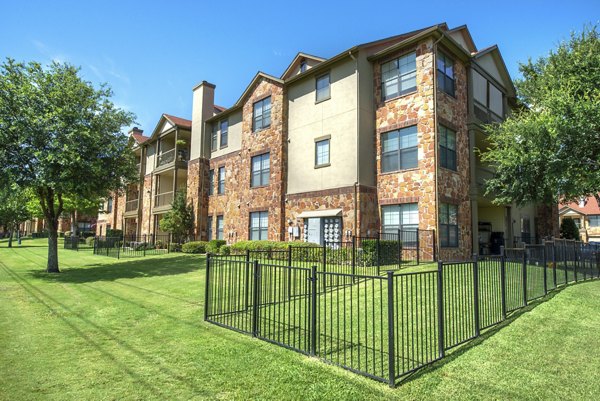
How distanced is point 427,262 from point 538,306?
251 inches

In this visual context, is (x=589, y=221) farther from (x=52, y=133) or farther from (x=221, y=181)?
(x=52, y=133)

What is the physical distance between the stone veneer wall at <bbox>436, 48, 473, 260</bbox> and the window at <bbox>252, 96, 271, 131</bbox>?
1047 centimetres

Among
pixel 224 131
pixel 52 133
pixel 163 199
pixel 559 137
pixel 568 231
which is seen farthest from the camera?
pixel 163 199

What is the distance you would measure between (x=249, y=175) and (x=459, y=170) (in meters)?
12.5

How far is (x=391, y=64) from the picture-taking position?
18250mm

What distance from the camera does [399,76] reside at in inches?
704

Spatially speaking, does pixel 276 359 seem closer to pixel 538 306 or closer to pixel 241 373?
pixel 241 373

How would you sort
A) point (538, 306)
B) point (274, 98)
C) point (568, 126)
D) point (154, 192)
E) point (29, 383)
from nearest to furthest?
point (29, 383) < point (538, 306) < point (568, 126) < point (274, 98) < point (154, 192)

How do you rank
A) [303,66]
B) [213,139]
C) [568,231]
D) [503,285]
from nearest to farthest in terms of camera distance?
[503,285]
[303,66]
[213,139]
[568,231]

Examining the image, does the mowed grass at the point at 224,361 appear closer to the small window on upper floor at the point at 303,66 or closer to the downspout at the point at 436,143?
the downspout at the point at 436,143

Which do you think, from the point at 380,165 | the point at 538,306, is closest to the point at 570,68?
the point at 380,165

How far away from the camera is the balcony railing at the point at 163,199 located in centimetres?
3192

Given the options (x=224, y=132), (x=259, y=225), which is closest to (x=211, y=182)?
(x=224, y=132)

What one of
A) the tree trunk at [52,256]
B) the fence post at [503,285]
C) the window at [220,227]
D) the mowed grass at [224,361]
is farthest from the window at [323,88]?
the tree trunk at [52,256]
